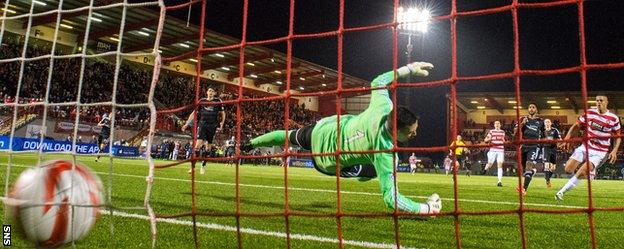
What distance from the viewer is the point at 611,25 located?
36.2m

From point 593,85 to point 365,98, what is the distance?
20.2 m

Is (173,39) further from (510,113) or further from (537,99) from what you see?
(510,113)

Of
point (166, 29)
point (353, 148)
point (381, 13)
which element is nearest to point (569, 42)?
point (381, 13)

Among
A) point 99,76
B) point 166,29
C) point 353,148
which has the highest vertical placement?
point 166,29

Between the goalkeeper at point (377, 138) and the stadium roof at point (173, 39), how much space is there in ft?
54.6

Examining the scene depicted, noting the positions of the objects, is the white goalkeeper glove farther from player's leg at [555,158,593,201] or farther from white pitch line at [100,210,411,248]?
player's leg at [555,158,593,201]

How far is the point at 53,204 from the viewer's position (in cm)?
285

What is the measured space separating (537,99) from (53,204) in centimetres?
Result: 4289

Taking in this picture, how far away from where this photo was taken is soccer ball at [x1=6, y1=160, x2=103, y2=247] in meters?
2.81

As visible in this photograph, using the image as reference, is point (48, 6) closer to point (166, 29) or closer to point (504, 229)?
point (166, 29)

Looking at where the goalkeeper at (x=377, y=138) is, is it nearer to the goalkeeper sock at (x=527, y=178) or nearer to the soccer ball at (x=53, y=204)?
the soccer ball at (x=53, y=204)

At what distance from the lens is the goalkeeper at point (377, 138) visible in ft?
15.5

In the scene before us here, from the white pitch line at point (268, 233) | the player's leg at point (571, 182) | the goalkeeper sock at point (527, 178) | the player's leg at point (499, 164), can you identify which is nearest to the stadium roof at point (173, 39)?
the player's leg at point (499, 164)

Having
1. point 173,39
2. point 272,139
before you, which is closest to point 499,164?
point 272,139
